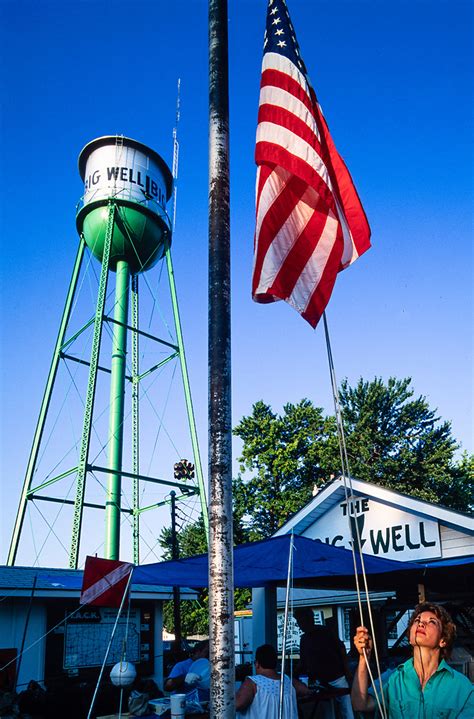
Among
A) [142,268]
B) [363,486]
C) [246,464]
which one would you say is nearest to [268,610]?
[363,486]

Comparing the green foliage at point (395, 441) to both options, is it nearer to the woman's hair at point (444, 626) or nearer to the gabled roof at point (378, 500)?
the gabled roof at point (378, 500)

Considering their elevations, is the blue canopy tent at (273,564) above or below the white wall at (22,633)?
above

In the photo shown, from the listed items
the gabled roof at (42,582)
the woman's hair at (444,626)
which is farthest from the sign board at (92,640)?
the woman's hair at (444,626)

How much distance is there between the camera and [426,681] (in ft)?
10.0

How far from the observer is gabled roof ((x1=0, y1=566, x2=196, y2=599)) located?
13.3 m

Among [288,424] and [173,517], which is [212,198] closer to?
[173,517]

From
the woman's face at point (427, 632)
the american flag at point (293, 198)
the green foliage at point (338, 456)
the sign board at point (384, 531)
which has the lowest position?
the woman's face at point (427, 632)

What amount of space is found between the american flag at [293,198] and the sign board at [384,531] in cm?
807

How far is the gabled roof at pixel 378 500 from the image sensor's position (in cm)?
1198

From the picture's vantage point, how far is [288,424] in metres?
42.3

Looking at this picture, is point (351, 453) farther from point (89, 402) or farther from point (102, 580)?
point (102, 580)

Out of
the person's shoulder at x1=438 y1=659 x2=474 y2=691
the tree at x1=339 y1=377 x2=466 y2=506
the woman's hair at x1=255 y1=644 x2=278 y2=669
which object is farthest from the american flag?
the tree at x1=339 y1=377 x2=466 y2=506

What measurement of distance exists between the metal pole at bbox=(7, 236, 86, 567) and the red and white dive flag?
25.5 feet

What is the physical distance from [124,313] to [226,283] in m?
16.3
